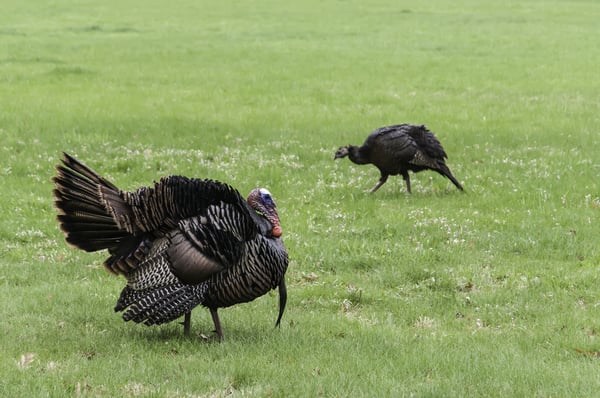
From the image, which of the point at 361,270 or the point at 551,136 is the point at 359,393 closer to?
the point at 361,270

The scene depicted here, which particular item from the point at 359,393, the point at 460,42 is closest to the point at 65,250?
the point at 359,393

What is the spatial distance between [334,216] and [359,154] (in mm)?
2190

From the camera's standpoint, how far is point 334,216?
481 inches

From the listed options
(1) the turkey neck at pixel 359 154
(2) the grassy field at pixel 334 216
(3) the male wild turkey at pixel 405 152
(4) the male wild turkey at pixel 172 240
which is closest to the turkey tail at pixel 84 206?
(4) the male wild turkey at pixel 172 240

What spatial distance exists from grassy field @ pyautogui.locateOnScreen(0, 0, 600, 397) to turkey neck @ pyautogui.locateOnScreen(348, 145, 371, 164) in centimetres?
52

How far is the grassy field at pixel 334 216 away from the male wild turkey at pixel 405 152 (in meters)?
0.45

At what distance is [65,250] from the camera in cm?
1054

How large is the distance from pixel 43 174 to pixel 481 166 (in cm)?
753

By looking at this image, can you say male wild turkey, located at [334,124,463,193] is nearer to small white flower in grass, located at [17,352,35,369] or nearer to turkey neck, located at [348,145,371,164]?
turkey neck, located at [348,145,371,164]

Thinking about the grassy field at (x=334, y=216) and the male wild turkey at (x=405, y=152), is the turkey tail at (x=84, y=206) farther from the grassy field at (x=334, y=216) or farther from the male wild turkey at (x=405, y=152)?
the male wild turkey at (x=405, y=152)

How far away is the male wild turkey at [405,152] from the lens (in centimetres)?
1354

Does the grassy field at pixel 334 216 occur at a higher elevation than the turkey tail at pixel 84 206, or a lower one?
lower

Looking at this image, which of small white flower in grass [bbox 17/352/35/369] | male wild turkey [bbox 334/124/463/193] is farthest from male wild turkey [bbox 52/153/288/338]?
male wild turkey [bbox 334/124/463/193]

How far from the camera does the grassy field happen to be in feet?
21.9
